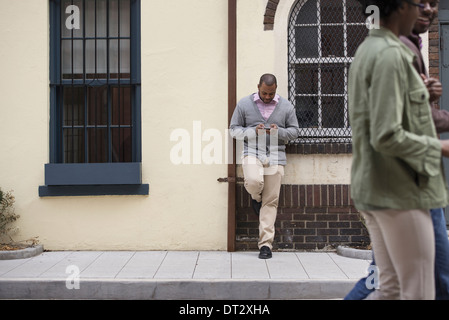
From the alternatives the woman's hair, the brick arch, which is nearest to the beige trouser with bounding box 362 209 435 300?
the woman's hair

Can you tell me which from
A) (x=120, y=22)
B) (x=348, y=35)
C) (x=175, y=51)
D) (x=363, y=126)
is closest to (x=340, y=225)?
(x=348, y=35)

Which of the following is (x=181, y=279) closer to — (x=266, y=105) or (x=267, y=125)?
(x=267, y=125)

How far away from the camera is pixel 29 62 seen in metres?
7.47

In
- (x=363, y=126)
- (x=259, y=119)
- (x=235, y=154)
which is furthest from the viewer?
(x=235, y=154)

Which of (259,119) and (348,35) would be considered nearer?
(259,119)

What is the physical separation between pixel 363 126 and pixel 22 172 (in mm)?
5732

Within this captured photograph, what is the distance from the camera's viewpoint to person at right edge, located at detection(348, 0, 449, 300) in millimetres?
2453

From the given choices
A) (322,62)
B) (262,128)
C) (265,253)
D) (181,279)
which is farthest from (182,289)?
(322,62)

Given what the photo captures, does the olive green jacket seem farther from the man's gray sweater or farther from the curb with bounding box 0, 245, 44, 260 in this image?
the curb with bounding box 0, 245, 44, 260

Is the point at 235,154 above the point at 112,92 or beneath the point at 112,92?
beneath

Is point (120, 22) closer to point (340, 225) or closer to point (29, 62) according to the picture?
point (29, 62)

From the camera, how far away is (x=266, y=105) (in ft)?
22.9

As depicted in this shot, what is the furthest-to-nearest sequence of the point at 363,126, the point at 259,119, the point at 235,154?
1. the point at 235,154
2. the point at 259,119
3. the point at 363,126

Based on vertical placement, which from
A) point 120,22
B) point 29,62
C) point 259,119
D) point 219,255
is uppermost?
point 120,22
